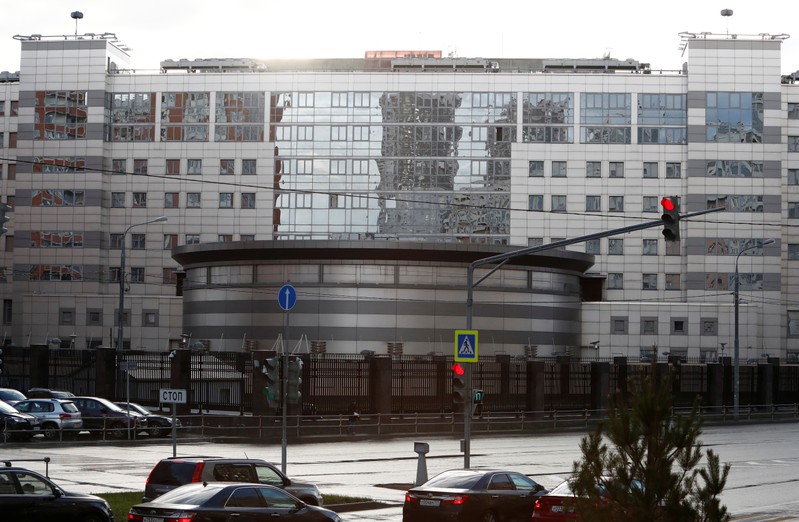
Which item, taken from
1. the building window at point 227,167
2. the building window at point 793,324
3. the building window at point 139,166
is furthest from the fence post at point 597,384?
the building window at point 139,166

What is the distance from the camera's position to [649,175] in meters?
105

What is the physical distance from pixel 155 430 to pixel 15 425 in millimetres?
6032

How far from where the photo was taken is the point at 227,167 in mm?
106688

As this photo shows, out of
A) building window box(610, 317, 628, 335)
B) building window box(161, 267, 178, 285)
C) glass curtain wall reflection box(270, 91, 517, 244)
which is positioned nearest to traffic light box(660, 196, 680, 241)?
building window box(610, 317, 628, 335)

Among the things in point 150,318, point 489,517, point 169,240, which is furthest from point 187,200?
point 489,517

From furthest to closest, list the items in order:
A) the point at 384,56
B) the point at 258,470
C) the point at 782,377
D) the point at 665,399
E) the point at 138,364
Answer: the point at 384,56
the point at 782,377
the point at 138,364
the point at 258,470
the point at 665,399

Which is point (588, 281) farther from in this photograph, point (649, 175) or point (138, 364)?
point (138, 364)

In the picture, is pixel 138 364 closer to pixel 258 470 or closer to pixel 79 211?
pixel 258 470

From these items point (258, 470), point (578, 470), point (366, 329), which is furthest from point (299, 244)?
point (578, 470)

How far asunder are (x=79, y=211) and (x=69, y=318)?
979cm

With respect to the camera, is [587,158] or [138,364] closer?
[138,364]

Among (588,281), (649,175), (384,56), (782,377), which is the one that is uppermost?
(384,56)

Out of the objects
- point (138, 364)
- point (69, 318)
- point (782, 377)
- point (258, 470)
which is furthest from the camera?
point (69, 318)

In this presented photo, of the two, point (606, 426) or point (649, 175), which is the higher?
point (649, 175)
